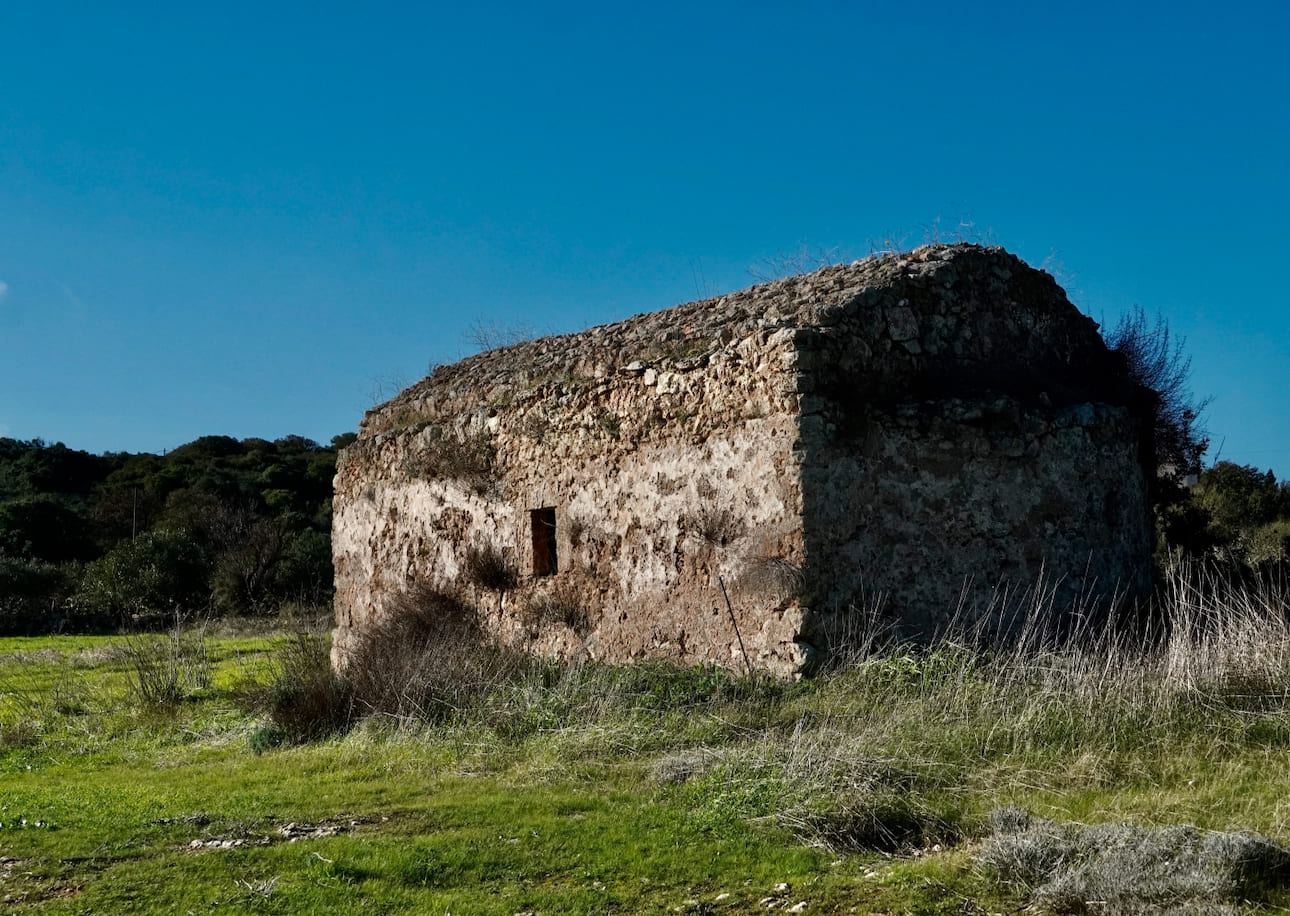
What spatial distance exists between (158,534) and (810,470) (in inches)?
971

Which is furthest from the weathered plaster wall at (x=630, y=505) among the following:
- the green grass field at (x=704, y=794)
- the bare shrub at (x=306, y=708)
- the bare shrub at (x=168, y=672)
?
the bare shrub at (x=168, y=672)

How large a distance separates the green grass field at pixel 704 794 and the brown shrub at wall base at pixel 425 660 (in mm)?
222

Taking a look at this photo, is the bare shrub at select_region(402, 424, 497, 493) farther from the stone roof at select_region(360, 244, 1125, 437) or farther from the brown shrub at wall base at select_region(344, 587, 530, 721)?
the brown shrub at wall base at select_region(344, 587, 530, 721)

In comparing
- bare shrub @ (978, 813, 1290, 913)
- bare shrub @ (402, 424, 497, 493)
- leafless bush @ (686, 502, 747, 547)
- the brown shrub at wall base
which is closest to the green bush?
bare shrub @ (402, 424, 497, 493)

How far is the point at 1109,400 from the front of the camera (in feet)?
31.7

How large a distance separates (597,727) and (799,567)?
187 centimetres

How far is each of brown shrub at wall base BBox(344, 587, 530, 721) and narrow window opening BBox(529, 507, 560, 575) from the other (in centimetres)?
86

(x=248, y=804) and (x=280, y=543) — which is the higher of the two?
(x=280, y=543)

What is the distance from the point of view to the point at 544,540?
10281mm

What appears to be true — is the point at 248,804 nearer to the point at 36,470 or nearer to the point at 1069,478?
the point at 1069,478

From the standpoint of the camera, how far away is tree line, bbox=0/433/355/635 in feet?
86.1

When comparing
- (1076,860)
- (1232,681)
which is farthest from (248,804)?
(1232,681)

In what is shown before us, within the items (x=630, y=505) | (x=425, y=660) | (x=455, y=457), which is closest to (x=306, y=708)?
(x=425, y=660)

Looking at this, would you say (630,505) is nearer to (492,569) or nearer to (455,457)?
(492,569)
